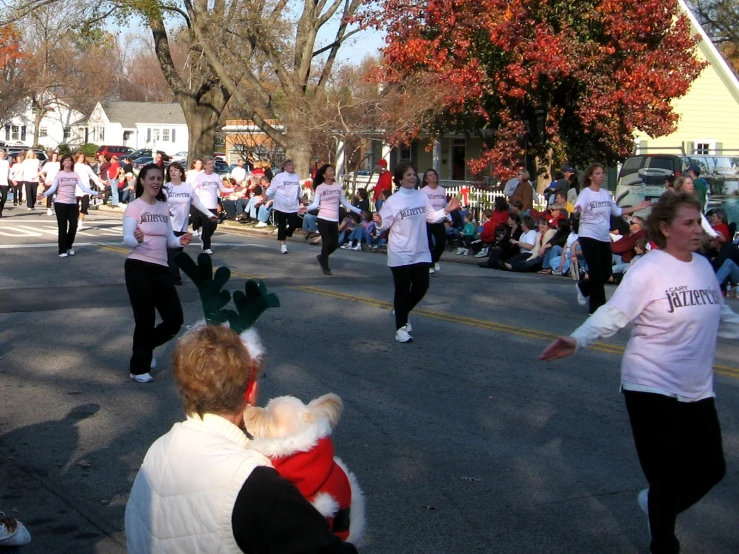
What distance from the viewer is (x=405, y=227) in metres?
10.4

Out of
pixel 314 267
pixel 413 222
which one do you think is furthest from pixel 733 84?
pixel 413 222

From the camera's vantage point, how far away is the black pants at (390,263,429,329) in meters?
10.5

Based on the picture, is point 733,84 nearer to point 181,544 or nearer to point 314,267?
point 314,267

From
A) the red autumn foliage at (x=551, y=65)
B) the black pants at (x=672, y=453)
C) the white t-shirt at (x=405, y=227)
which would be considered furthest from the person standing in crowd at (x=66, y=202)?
the black pants at (x=672, y=453)

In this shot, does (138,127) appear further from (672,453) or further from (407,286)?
(672,453)

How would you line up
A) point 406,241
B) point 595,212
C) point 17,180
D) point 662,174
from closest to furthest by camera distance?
point 406,241
point 595,212
point 662,174
point 17,180

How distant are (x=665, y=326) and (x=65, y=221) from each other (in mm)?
14352

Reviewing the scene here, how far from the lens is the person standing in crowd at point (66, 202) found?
56.3ft

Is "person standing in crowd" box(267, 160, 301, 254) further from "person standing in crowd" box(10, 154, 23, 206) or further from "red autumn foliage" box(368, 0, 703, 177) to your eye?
"person standing in crowd" box(10, 154, 23, 206)

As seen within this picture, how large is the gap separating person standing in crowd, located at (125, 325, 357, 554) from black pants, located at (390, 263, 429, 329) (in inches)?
296

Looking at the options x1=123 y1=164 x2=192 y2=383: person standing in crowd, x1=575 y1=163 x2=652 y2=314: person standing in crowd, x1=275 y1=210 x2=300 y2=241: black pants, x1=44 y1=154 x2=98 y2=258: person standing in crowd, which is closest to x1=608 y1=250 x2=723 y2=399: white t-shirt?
x1=123 y1=164 x2=192 y2=383: person standing in crowd

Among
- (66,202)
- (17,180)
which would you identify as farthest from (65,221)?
(17,180)

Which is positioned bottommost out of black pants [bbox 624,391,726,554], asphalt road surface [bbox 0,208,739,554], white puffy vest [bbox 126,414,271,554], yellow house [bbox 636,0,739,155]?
asphalt road surface [bbox 0,208,739,554]

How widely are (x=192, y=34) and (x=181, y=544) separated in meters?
33.2
